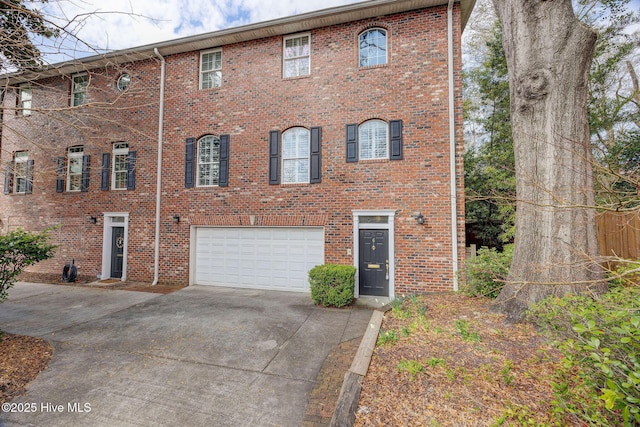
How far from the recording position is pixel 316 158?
7.89 meters

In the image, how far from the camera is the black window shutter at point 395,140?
7.33 metres

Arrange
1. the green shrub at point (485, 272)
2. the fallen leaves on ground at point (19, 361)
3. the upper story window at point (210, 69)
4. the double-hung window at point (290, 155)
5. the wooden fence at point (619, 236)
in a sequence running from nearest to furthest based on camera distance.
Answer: the fallen leaves on ground at point (19, 361), the wooden fence at point (619, 236), the green shrub at point (485, 272), the double-hung window at point (290, 155), the upper story window at point (210, 69)

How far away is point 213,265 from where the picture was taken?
349 inches

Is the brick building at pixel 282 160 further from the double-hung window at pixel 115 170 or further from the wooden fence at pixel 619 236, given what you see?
the wooden fence at pixel 619 236

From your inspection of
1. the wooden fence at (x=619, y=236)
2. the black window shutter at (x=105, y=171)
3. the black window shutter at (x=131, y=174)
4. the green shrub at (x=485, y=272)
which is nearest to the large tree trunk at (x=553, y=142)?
the green shrub at (x=485, y=272)

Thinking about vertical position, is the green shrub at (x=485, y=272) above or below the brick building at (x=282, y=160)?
below

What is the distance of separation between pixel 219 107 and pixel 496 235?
1173 cm

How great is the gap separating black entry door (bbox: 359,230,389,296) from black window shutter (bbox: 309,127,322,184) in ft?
6.88

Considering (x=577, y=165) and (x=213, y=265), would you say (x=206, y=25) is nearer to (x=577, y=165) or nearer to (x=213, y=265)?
(x=213, y=265)

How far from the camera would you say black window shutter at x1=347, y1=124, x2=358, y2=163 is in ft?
25.1

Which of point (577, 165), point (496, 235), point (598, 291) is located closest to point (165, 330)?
point (598, 291)

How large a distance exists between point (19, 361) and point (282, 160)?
6614 mm

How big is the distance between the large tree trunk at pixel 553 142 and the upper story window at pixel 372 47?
363 centimetres

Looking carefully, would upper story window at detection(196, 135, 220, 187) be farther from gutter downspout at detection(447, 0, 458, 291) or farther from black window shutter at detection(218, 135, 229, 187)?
gutter downspout at detection(447, 0, 458, 291)
